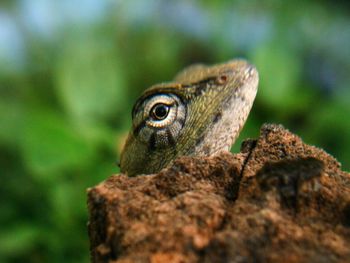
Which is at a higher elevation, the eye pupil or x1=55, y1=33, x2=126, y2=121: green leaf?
x1=55, y1=33, x2=126, y2=121: green leaf

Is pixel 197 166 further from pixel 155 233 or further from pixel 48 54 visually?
pixel 48 54

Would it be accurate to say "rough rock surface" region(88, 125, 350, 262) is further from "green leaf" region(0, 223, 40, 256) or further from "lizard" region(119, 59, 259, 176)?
"green leaf" region(0, 223, 40, 256)

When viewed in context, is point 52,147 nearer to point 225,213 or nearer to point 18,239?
point 18,239

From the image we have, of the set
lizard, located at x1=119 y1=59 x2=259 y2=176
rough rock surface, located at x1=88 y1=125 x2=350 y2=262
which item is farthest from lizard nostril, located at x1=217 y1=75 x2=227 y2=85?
rough rock surface, located at x1=88 y1=125 x2=350 y2=262

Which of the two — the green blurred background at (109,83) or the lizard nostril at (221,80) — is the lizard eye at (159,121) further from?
the green blurred background at (109,83)

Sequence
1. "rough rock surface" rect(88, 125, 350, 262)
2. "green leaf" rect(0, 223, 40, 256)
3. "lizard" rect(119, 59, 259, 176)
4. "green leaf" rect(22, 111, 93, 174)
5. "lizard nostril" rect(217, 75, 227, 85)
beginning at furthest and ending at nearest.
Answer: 1. "green leaf" rect(0, 223, 40, 256)
2. "green leaf" rect(22, 111, 93, 174)
3. "lizard nostril" rect(217, 75, 227, 85)
4. "lizard" rect(119, 59, 259, 176)
5. "rough rock surface" rect(88, 125, 350, 262)

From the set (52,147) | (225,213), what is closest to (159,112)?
(225,213)

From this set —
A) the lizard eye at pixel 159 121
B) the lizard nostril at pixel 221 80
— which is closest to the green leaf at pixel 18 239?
the lizard eye at pixel 159 121
